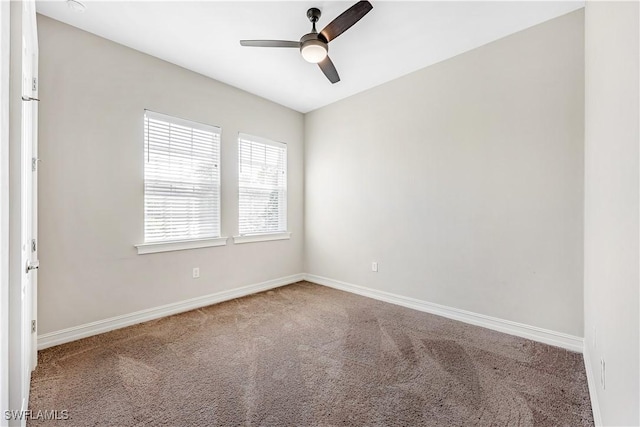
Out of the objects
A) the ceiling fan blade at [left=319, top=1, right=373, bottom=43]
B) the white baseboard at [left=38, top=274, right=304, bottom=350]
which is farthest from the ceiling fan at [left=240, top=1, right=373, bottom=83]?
the white baseboard at [left=38, top=274, right=304, bottom=350]

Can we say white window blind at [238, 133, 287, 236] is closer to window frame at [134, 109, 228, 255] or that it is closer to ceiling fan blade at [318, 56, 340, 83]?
window frame at [134, 109, 228, 255]

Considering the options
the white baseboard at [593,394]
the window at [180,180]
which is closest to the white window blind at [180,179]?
the window at [180,180]

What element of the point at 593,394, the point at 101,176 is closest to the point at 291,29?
the point at 101,176

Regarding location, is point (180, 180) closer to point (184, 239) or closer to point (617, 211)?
point (184, 239)

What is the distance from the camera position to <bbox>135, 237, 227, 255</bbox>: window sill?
2926 mm

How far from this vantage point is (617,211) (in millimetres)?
1167

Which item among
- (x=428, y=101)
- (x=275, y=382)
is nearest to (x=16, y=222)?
(x=275, y=382)

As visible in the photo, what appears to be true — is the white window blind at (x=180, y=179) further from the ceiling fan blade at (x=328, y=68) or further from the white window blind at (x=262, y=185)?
the ceiling fan blade at (x=328, y=68)

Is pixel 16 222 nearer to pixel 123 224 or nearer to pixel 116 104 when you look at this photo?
pixel 123 224

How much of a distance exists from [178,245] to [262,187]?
144 cm

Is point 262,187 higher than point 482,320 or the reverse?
higher

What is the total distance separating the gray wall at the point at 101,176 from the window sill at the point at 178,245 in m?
0.06

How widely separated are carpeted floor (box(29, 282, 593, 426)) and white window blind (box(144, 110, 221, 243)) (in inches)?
42.4

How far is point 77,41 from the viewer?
99.4 inches
